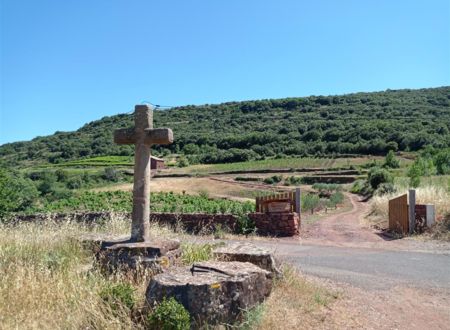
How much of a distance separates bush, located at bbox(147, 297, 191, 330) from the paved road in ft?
11.6

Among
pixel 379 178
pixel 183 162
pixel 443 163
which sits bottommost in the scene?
pixel 379 178

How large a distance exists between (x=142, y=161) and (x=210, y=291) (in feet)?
9.00

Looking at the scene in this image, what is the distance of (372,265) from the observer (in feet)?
32.5

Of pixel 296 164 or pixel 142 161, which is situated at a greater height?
pixel 296 164

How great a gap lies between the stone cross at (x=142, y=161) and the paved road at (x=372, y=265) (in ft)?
8.11

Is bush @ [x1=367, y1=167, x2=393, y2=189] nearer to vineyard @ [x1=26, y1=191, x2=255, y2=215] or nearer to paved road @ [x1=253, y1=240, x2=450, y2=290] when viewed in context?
Result: vineyard @ [x1=26, y1=191, x2=255, y2=215]

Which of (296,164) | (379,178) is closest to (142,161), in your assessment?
(379,178)

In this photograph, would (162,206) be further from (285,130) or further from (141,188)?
(285,130)

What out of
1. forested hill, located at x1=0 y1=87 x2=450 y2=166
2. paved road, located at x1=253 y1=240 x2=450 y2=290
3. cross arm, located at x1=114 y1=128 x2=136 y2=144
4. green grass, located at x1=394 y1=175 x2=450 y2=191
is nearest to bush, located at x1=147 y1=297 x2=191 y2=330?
cross arm, located at x1=114 y1=128 x2=136 y2=144

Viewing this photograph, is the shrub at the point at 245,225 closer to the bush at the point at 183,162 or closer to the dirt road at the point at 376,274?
the dirt road at the point at 376,274

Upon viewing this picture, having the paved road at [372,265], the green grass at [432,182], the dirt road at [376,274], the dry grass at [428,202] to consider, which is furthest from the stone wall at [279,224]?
the green grass at [432,182]

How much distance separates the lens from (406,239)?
13805mm

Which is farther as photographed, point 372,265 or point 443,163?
point 443,163

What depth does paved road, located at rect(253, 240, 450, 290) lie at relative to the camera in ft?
27.3
